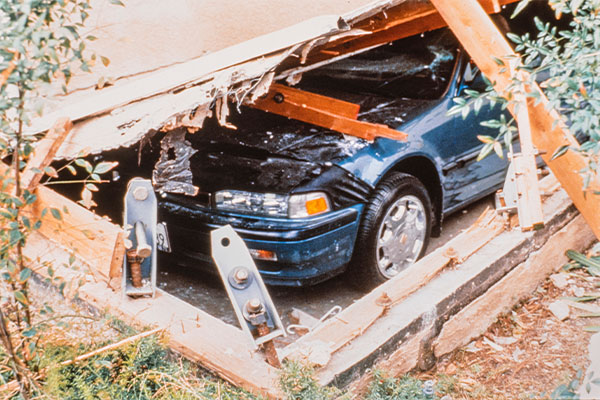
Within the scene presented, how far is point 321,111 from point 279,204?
3.30 ft

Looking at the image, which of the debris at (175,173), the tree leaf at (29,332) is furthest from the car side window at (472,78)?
the tree leaf at (29,332)

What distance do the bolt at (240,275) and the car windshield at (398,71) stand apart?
257cm

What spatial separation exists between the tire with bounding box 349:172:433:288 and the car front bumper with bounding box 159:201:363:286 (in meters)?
0.13

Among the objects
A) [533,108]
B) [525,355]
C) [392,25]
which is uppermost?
[392,25]

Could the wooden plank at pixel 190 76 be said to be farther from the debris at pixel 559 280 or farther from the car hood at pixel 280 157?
the debris at pixel 559 280

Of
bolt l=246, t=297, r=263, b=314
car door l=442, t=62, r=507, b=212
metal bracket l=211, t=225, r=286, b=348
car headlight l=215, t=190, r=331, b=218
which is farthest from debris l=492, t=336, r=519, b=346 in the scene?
bolt l=246, t=297, r=263, b=314

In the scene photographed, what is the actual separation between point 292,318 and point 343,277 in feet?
2.18

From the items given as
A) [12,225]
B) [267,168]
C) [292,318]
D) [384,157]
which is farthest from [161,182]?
[12,225]

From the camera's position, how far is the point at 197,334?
9.60 feet

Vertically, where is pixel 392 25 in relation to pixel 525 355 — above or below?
above

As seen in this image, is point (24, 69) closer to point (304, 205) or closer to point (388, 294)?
point (304, 205)

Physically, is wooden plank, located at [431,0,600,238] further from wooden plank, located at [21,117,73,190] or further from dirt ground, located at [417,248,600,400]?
wooden plank, located at [21,117,73,190]

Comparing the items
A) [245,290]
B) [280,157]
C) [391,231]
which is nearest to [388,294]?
[391,231]

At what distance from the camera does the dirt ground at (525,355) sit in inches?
129
